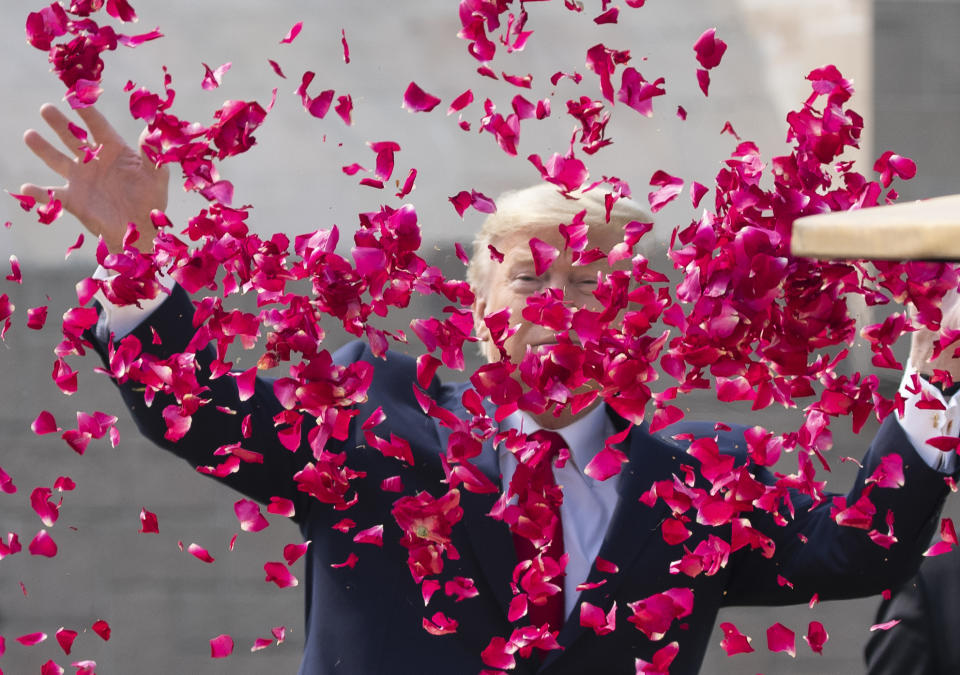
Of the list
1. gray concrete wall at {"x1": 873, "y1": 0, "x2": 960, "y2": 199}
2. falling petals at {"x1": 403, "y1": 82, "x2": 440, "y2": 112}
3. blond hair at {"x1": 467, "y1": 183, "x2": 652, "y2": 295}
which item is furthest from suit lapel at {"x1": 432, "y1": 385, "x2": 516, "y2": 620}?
gray concrete wall at {"x1": 873, "y1": 0, "x2": 960, "y2": 199}

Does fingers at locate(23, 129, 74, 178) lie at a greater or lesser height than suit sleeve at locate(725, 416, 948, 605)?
greater

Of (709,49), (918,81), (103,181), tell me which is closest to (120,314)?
(103,181)

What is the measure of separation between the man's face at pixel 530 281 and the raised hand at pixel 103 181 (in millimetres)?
426

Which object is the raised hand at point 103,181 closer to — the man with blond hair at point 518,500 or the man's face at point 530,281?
the man with blond hair at point 518,500

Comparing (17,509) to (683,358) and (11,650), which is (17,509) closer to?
(11,650)

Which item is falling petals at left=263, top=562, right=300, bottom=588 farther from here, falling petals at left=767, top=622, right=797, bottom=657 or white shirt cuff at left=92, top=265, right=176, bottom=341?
falling petals at left=767, top=622, right=797, bottom=657

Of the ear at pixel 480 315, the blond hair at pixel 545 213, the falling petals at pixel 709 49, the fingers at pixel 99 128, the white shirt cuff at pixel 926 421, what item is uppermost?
the falling petals at pixel 709 49

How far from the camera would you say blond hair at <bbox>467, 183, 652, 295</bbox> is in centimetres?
147

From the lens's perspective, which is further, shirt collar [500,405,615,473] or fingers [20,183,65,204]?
shirt collar [500,405,615,473]

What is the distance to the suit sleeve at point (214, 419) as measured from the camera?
50.5 inches

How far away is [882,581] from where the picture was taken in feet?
4.53

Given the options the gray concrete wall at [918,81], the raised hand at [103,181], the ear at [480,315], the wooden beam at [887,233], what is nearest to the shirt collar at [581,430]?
the ear at [480,315]

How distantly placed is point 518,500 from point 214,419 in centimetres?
36

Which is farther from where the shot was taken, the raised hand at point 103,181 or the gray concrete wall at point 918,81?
the gray concrete wall at point 918,81
